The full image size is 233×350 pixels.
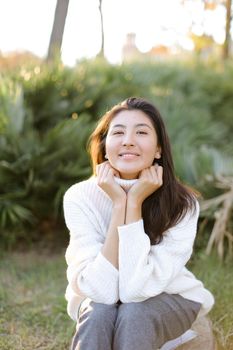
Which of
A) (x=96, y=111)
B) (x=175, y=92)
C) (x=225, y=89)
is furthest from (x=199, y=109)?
(x=96, y=111)

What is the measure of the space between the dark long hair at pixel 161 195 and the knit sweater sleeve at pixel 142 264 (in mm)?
128

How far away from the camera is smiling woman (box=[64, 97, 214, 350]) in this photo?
7.82 ft

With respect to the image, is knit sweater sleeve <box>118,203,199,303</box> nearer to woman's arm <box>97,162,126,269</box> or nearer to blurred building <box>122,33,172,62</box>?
woman's arm <box>97,162,126,269</box>

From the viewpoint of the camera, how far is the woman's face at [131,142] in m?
2.64

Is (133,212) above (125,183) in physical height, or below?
below

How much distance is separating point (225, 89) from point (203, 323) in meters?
6.37

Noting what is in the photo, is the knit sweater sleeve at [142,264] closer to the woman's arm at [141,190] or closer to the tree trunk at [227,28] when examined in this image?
the woman's arm at [141,190]

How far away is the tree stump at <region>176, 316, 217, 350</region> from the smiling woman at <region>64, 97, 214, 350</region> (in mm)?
78

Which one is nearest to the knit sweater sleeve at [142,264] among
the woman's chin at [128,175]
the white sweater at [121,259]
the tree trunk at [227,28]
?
the white sweater at [121,259]

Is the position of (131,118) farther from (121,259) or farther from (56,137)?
(56,137)

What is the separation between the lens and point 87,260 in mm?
2535

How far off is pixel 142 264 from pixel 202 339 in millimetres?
752

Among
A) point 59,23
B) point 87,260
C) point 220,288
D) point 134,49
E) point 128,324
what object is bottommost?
point 220,288

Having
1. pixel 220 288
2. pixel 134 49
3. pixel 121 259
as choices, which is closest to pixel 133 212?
pixel 121 259
